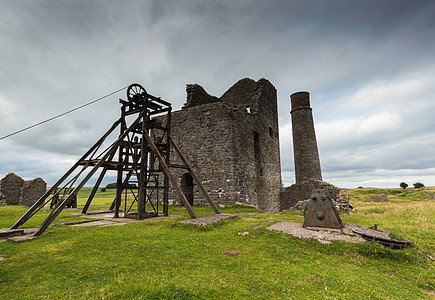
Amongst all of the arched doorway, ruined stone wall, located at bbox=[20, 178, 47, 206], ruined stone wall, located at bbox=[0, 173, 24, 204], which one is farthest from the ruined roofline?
ruined stone wall, located at bbox=[0, 173, 24, 204]

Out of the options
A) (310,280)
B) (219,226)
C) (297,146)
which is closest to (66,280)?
(310,280)

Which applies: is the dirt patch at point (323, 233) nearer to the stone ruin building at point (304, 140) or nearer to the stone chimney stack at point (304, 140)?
the stone ruin building at point (304, 140)

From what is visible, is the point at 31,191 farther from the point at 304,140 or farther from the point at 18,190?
the point at 304,140

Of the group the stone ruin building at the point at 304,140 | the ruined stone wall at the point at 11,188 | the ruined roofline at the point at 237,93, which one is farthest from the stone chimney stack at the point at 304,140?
the ruined stone wall at the point at 11,188

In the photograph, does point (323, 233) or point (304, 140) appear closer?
point (323, 233)

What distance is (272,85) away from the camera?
19281 millimetres

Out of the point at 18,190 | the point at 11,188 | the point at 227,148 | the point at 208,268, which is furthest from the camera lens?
the point at 18,190

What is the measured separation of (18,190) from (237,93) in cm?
2112

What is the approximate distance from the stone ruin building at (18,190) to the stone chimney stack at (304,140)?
24788mm

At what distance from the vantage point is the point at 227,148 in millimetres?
12852

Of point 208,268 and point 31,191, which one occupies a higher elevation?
point 31,191

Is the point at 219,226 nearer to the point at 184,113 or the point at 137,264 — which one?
the point at 137,264

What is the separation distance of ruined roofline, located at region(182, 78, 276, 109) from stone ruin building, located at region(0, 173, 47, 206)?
626 inches

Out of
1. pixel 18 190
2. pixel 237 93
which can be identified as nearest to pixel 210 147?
pixel 237 93
